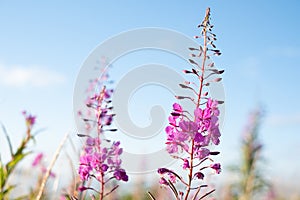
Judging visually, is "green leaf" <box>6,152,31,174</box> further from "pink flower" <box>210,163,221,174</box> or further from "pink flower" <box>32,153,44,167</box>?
"pink flower" <box>32,153,44,167</box>

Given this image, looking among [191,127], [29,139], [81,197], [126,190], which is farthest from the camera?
[126,190]

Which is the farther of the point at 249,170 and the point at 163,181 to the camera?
the point at 249,170

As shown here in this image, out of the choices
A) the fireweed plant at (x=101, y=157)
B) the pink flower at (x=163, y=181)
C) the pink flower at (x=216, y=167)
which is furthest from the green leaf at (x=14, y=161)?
the pink flower at (x=216, y=167)

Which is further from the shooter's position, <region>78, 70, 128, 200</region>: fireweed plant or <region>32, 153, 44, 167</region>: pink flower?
<region>32, 153, 44, 167</region>: pink flower

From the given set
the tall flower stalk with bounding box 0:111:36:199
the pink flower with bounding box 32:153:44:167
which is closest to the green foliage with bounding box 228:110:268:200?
the pink flower with bounding box 32:153:44:167

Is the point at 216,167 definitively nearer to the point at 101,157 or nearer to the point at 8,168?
the point at 101,157

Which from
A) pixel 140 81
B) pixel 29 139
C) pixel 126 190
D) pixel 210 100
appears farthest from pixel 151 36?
pixel 126 190

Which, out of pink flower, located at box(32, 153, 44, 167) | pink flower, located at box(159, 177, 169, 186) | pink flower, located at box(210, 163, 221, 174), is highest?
pink flower, located at box(32, 153, 44, 167)

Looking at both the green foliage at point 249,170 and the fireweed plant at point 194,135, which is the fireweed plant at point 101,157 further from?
the green foliage at point 249,170

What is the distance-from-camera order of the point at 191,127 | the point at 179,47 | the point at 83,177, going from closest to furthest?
1. the point at 191,127
2. the point at 83,177
3. the point at 179,47

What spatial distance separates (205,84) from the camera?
2287mm

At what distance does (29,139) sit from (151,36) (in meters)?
1.66

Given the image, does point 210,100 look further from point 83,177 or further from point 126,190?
point 126,190

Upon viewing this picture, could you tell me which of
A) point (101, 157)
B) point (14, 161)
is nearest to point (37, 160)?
point (14, 161)
